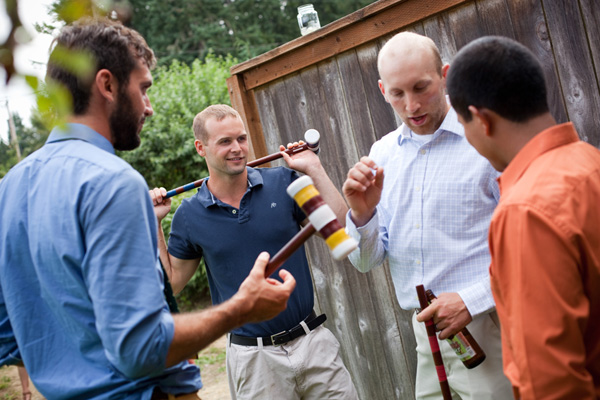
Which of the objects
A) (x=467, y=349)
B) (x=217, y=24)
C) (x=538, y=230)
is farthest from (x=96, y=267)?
(x=217, y=24)

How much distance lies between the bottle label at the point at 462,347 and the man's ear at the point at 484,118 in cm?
109

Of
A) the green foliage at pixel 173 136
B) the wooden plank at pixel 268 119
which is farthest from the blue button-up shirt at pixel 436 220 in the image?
the green foliage at pixel 173 136

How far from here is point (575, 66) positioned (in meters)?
2.86

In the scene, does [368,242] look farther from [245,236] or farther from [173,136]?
[173,136]

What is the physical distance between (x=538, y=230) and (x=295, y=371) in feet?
6.99

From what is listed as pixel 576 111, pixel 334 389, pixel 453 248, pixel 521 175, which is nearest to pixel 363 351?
pixel 334 389

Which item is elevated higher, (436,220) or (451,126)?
(451,126)

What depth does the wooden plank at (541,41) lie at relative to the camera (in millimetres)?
2924

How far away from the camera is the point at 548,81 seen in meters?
2.94

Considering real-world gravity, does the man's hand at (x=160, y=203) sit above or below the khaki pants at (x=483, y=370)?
above

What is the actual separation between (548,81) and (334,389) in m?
2.07

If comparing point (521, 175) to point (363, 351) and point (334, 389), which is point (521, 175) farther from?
point (363, 351)

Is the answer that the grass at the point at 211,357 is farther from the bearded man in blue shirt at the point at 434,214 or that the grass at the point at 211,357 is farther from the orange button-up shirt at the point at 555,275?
the orange button-up shirt at the point at 555,275

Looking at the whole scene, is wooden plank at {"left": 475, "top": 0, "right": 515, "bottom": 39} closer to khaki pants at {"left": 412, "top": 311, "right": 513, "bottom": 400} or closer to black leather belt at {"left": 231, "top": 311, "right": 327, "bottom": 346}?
khaki pants at {"left": 412, "top": 311, "right": 513, "bottom": 400}
